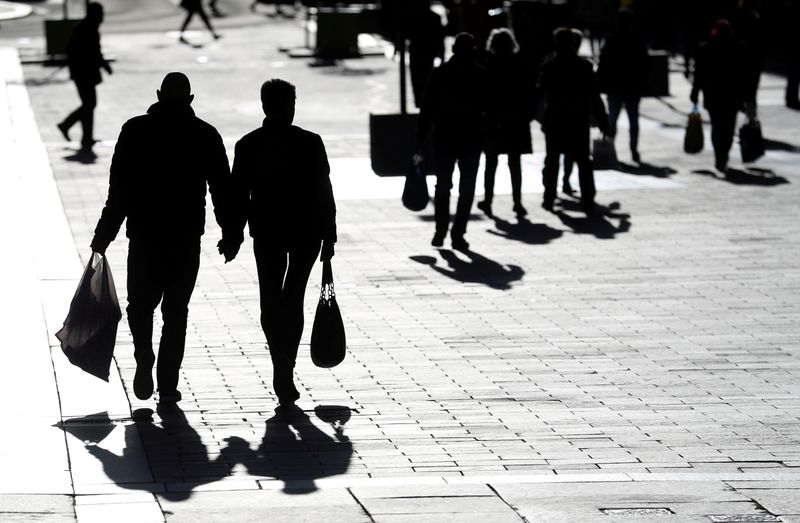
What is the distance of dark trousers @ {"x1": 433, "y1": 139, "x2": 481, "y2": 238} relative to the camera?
1305 centimetres

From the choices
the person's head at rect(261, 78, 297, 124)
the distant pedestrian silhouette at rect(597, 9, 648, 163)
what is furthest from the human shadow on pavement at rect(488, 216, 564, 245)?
the person's head at rect(261, 78, 297, 124)

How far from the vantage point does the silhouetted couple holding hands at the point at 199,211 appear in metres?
8.05

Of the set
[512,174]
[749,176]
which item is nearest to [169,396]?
[512,174]

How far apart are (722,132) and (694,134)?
49cm

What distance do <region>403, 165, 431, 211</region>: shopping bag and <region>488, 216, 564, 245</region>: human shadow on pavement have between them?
2.98 ft

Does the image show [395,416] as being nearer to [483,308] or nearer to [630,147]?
[483,308]

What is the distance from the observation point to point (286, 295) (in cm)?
834

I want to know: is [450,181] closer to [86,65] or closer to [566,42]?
[566,42]

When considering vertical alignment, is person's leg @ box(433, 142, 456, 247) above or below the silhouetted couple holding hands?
below

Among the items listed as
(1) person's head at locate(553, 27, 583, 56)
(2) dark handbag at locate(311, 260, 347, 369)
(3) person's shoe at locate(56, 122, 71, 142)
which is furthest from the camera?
(3) person's shoe at locate(56, 122, 71, 142)

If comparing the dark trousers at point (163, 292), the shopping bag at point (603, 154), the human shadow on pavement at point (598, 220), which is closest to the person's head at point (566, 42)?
the human shadow on pavement at point (598, 220)

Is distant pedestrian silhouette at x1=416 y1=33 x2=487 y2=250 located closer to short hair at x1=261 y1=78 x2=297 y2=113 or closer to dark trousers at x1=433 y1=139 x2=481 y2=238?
dark trousers at x1=433 y1=139 x2=481 y2=238

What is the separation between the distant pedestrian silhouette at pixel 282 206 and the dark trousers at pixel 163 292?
0.24m

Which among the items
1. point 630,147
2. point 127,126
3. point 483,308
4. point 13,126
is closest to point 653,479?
point 127,126
